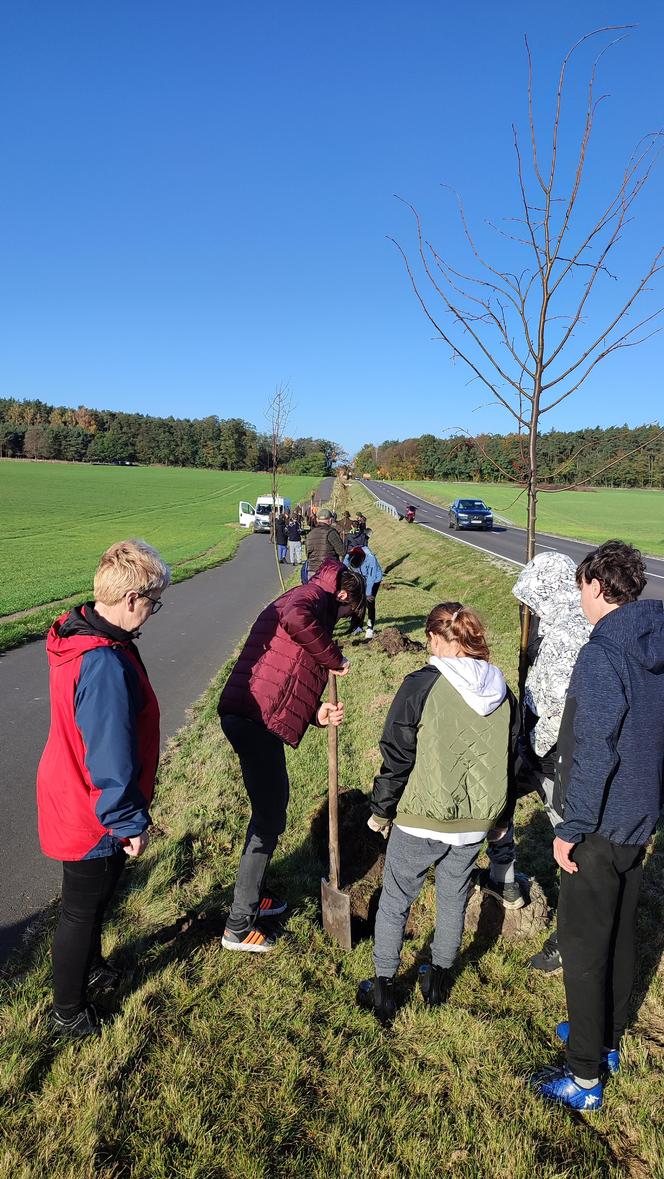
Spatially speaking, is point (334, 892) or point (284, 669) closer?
point (284, 669)

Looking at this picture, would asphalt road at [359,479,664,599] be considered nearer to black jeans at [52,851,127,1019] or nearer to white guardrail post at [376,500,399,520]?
white guardrail post at [376,500,399,520]

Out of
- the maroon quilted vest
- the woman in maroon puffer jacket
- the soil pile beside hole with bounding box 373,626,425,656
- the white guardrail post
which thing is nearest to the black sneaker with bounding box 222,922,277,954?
the woman in maroon puffer jacket

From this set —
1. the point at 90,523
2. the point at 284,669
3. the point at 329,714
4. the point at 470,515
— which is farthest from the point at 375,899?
the point at 90,523

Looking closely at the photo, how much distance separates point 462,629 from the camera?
2518mm

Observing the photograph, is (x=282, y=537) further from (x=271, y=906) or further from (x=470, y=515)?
(x=271, y=906)

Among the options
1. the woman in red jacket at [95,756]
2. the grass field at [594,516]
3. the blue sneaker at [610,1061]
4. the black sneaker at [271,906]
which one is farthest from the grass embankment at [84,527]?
the grass field at [594,516]

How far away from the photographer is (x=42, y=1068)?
7.68 ft

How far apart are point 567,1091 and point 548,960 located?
76cm

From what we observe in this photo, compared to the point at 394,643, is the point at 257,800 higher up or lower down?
higher up

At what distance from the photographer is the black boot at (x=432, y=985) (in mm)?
2787

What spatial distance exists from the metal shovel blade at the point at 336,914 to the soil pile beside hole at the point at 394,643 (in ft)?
18.0

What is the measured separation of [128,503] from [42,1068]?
5046cm

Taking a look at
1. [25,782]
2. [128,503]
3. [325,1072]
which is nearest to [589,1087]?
[325,1072]

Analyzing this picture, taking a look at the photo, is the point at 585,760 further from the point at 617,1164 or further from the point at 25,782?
the point at 25,782
